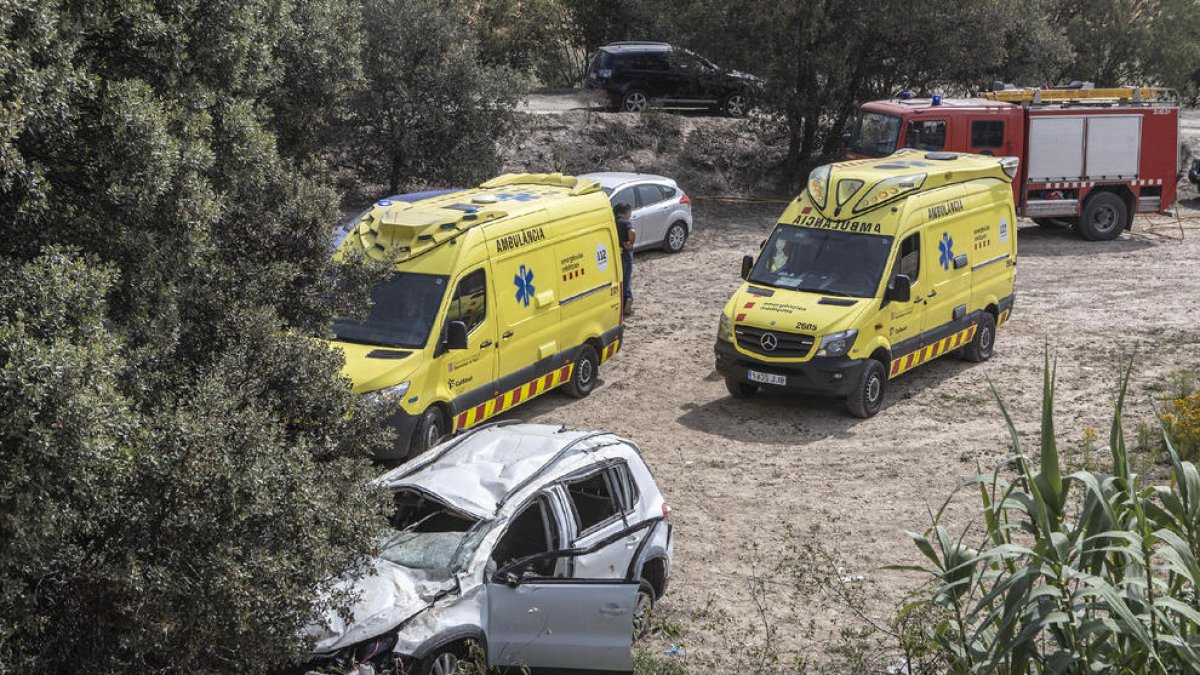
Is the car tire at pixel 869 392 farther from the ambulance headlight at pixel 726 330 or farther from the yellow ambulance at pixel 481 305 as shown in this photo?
the yellow ambulance at pixel 481 305

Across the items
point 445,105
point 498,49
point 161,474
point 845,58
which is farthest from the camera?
point 498,49

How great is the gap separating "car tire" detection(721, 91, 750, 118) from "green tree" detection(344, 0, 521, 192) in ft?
30.1

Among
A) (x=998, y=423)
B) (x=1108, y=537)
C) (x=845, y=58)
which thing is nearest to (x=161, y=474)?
(x=1108, y=537)

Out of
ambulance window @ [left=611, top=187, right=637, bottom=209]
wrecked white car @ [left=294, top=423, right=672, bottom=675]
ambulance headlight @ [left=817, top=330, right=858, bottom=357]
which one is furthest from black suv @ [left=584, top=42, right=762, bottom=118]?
wrecked white car @ [left=294, top=423, right=672, bottom=675]

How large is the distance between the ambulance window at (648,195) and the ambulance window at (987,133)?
5.65 meters

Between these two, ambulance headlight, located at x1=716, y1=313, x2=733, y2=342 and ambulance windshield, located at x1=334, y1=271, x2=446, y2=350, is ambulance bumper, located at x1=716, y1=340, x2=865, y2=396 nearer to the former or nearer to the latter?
ambulance headlight, located at x1=716, y1=313, x2=733, y2=342

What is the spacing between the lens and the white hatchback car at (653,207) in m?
21.0

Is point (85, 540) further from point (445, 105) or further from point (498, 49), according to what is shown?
point (498, 49)

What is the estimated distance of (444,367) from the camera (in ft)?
39.8

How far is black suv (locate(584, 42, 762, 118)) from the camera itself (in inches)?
1169

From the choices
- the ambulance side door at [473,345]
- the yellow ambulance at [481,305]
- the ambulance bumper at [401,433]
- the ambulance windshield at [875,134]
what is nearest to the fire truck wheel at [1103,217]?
the ambulance windshield at [875,134]

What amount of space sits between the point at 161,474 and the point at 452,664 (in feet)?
7.51

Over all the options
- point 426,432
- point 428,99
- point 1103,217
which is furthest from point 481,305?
point 1103,217

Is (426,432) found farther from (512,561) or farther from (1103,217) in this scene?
(1103,217)
